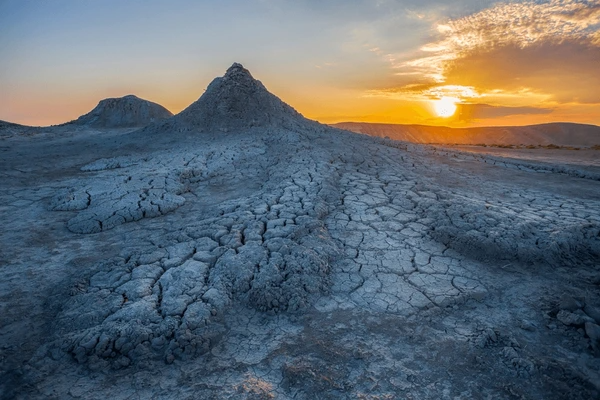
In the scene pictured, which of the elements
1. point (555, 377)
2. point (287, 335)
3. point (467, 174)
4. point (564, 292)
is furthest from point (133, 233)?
point (467, 174)

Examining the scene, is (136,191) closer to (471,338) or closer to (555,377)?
(471,338)

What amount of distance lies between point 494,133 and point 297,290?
49.0 metres

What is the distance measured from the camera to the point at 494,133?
139 feet

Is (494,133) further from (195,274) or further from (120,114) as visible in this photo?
(195,274)

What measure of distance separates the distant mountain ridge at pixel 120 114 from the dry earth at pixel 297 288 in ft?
43.8

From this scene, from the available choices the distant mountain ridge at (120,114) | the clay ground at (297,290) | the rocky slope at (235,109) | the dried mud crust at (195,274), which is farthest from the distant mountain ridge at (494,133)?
the dried mud crust at (195,274)

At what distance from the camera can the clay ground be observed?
200 centimetres

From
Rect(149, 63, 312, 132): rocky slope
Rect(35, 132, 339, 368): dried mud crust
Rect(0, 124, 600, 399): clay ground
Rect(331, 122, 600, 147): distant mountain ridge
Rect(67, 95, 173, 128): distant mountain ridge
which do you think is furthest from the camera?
Rect(331, 122, 600, 147): distant mountain ridge

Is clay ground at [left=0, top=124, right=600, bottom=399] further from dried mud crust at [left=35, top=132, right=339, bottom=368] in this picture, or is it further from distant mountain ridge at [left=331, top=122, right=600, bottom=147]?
distant mountain ridge at [left=331, top=122, right=600, bottom=147]

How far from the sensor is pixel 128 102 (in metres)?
18.3

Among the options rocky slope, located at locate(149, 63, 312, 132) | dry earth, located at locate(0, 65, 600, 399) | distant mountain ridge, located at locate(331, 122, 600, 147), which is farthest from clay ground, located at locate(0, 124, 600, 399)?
distant mountain ridge, located at locate(331, 122, 600, 147)

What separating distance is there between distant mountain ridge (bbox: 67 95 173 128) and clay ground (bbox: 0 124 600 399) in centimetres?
1424

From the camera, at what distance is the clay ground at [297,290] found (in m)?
2.00

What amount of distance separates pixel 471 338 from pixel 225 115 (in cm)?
799
